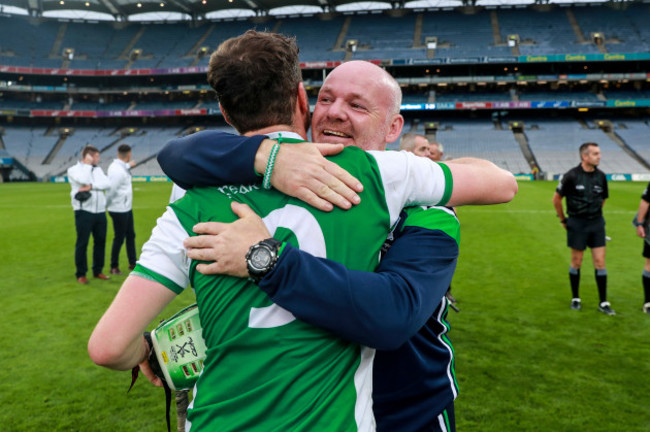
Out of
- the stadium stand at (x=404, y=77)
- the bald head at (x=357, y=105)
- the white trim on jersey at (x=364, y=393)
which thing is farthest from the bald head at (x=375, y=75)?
Answer: the stadium stand at (x=404, y=77)

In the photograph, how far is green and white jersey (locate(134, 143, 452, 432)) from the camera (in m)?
1.21

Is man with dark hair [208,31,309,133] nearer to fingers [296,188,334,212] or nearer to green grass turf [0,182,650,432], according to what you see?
fingers [296,188,334,212]

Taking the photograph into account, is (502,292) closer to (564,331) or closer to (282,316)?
(564,331)

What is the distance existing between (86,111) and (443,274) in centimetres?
5853

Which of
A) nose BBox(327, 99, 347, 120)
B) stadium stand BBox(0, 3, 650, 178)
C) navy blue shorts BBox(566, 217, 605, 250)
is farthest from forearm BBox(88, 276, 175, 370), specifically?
stadium stand BBox(0, 3, 650, 178)

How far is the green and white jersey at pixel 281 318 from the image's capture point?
47.6 inches

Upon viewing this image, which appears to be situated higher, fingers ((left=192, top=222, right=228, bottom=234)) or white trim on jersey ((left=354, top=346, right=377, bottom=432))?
fingers ((left=192, top=222, right=228, bottom=234))

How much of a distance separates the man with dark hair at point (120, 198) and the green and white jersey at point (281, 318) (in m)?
7.39

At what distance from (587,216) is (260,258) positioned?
6684 mm

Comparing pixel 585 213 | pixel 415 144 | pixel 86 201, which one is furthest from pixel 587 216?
pixel 86 201

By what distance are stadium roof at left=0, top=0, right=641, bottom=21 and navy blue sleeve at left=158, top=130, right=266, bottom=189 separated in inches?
2034

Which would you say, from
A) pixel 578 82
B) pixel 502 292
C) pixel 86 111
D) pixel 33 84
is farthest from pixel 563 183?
pixel 33 84

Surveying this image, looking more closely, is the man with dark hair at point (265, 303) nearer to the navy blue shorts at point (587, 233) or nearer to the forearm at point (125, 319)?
the forearm at point (125, 319)

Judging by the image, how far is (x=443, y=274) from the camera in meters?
1.34
